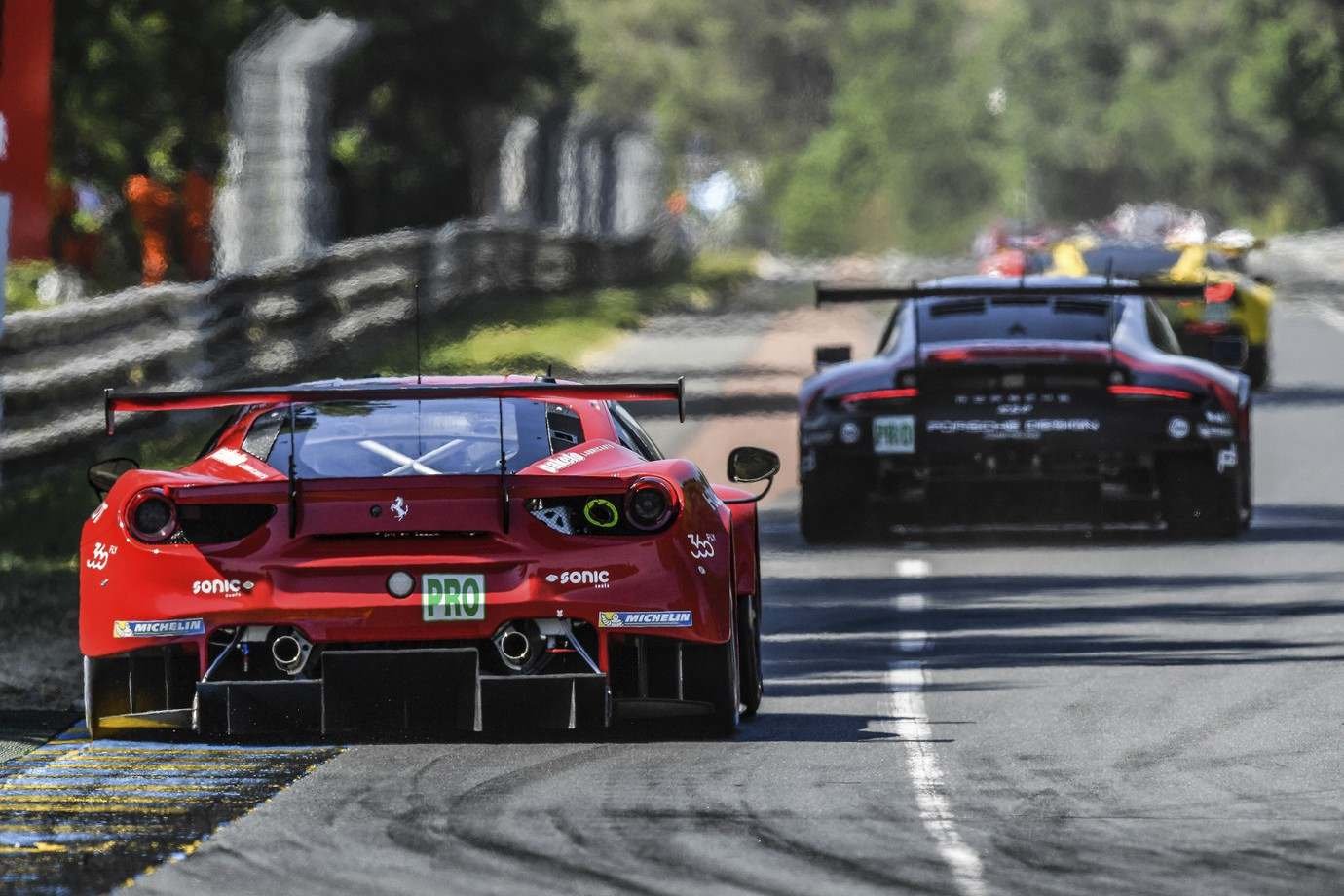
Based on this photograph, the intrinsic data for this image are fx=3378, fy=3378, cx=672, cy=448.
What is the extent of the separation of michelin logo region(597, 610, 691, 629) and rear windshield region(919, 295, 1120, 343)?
6900 millimetres

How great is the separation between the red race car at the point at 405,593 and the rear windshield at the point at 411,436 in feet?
0.27

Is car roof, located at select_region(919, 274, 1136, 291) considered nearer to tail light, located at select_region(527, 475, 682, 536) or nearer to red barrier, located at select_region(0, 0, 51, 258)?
red barrier, located at select_region(0, 0, 51, 258)

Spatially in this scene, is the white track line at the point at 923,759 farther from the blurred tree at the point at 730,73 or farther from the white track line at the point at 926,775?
the blurred tree at the point at 730,73

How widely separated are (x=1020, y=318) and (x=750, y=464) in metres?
6.02

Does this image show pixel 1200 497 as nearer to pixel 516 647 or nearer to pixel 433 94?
pixel 516 647

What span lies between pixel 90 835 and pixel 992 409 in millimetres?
8066

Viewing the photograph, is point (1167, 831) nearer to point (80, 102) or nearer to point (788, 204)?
point (80, 102)

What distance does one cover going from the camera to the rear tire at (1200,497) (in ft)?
52.2

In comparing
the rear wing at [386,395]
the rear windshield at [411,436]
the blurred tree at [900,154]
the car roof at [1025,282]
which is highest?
the blurred tree at [900,154]

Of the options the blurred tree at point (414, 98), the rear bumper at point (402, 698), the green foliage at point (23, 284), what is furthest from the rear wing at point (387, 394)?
the blurred tree at point (414, 98)

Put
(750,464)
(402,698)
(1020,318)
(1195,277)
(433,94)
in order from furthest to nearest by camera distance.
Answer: (433,94) → (1195,277) → (1020,318) → (750,464) → (402,698)

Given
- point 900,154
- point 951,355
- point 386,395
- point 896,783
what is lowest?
point 896,783

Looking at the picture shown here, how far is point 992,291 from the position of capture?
1606 centimetres

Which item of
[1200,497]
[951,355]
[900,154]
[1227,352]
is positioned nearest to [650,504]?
[951,355]
